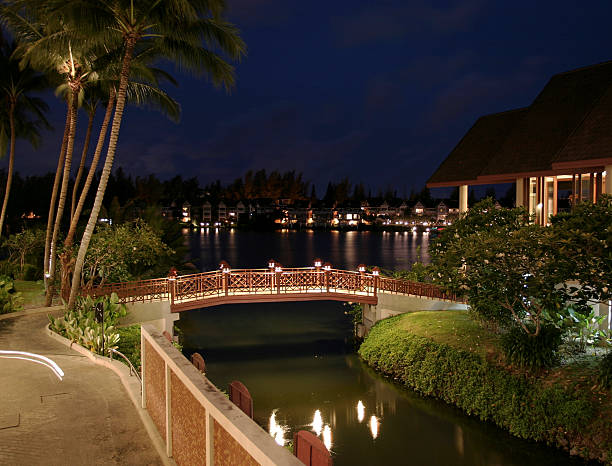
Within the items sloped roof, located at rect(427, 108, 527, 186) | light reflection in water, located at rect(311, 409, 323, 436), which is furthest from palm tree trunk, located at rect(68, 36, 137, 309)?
sloped roof, located at rect(427, 108, 527, 186)

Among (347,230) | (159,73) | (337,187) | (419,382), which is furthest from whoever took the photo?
(337,187)

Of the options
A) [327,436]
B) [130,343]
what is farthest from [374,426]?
[130,343]

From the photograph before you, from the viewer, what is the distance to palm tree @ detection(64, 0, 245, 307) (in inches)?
492

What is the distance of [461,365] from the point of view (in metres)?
12.8

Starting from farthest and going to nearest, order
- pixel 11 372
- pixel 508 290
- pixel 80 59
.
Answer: pixel 80 59 → pixel 508 290 → pixel 11 372

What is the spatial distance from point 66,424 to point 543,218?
14188 millimetres

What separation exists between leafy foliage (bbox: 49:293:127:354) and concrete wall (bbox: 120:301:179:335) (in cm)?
77

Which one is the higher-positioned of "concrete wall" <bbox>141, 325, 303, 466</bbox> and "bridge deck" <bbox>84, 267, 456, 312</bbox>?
"concrete wall" <bbox>141, 325, 303, 466</bbox>

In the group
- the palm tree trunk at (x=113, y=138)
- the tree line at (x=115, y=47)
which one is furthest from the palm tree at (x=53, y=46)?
the palm tree trunk at (x=113, y=138)

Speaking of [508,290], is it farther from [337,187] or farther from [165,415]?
[337,187]

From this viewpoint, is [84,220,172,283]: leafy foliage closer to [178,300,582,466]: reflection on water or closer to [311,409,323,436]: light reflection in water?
[178,300,582,466]: reflection on water

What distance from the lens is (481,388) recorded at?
12.1 meters

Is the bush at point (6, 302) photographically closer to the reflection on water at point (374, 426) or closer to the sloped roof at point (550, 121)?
the reflection on water at point (374, 426)

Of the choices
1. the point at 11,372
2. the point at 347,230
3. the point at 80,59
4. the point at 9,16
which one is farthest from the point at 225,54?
the point at 347,230
